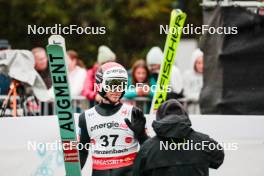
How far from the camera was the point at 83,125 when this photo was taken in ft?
28.1

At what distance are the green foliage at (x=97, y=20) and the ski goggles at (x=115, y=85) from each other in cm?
1390

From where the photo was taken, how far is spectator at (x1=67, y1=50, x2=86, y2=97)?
1296cm

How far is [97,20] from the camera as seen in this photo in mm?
24672

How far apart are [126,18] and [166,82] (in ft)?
52.0

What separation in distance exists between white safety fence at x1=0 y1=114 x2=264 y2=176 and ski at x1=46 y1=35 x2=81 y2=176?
1.10m

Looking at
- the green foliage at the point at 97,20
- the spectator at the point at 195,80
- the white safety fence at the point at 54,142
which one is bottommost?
the white safety fence at the point at 54,142

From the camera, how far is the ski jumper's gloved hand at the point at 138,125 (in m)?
8.39

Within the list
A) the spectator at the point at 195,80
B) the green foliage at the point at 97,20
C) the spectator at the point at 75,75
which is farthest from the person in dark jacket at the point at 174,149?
the green foliage at the point at 97,20

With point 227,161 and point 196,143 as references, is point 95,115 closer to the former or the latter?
point 196,143

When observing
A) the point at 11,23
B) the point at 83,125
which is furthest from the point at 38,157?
the point at 11,23

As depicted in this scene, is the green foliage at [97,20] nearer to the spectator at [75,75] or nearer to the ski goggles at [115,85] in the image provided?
the spectator at [75,75]

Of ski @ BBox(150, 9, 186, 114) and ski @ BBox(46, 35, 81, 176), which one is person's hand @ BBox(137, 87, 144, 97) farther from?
ski @ BBox(46, 35, 81, 176)

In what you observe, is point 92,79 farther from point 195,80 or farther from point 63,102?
point 63,102

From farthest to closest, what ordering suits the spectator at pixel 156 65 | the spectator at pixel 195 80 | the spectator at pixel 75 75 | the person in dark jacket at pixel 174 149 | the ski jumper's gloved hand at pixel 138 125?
the spectator at pixel 195 80 → the spectator at pixel 75 75 → the spectator at pixel 156 65 → the ski jumper's gloved hand at pixel 138 125 → the person in dark jacket at pixel 174 149
